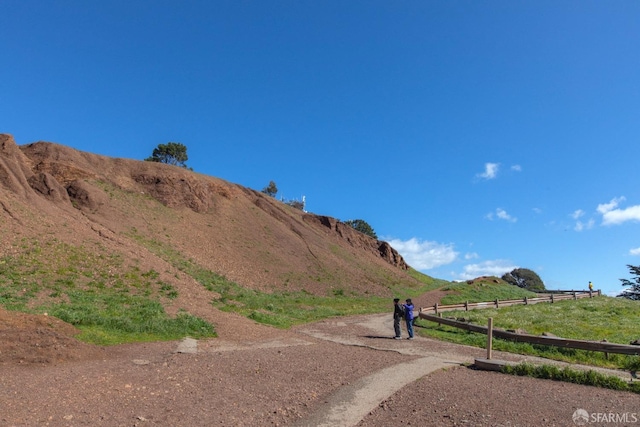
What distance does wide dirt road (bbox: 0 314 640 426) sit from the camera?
740cm

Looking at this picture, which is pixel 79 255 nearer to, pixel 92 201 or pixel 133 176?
pixel 92 201

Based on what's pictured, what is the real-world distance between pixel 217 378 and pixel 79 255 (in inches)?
697

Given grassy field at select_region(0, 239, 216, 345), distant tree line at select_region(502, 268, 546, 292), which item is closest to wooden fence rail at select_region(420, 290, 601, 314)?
grassy field at select_region(0, 239, 216, 345)

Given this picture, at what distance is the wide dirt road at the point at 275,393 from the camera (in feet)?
24.3

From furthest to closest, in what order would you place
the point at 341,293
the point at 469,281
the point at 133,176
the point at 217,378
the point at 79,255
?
the point at 469,281 < the point at 133,176 < the point at 341,293 < the point at 79,255 < the point at 217,378

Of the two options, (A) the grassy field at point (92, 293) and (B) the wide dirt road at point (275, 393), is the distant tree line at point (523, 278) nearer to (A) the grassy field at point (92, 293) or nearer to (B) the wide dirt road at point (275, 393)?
(A) the grassy field at point (92, 293)

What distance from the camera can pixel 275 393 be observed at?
9.07 m

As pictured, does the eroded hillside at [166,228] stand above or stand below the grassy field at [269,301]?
above

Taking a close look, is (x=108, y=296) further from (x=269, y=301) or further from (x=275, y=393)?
(x=275, y=393)

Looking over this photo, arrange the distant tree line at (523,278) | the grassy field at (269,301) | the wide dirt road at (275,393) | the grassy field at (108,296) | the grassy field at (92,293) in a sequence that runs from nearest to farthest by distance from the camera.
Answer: the wide dirt road at (275,393) < the grassy field at (92,293) < the grassy field at (108,296) < the grassy field at (269,301) < the distant tree line at (523,278)

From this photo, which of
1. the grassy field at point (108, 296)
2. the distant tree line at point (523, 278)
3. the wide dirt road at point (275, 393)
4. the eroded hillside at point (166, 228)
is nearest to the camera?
the wide dirt road at point (275, 393)

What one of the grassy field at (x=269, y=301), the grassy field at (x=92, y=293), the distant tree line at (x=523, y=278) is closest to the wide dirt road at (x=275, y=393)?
the grassy field at (x=92, y=293)

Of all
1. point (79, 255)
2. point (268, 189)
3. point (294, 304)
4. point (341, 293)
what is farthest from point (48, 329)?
point (268, 189)

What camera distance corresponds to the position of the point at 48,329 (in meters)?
12.0
